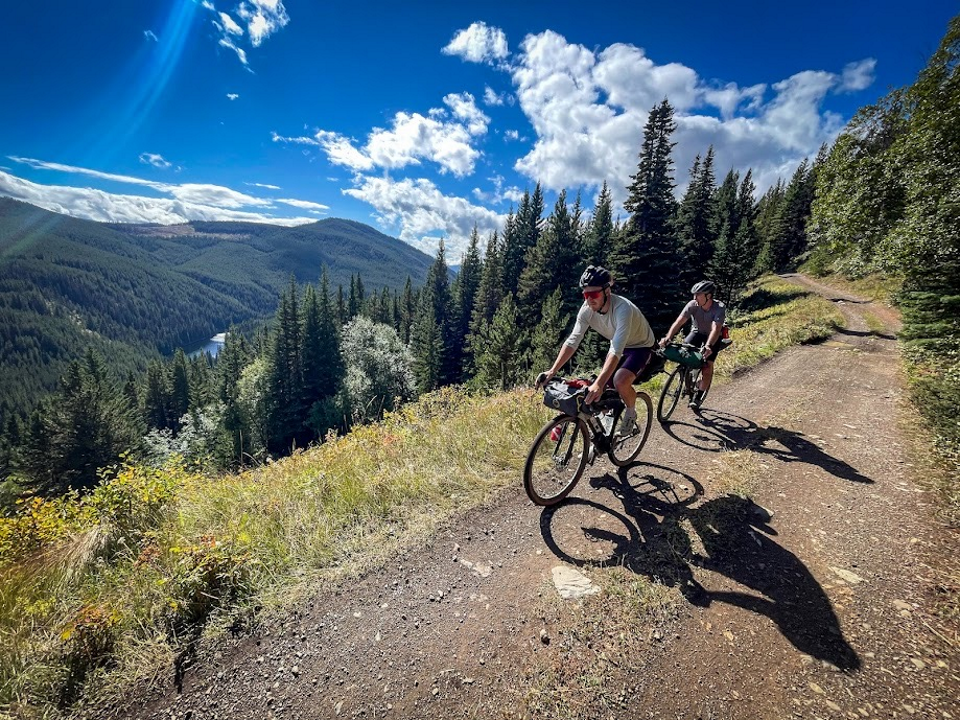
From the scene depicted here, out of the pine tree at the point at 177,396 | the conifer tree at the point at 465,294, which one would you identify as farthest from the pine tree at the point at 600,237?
the pine tree at the point at 177,396

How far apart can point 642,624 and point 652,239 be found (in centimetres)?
2764

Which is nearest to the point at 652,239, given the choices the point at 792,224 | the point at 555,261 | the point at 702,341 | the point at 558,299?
the point at 558,299

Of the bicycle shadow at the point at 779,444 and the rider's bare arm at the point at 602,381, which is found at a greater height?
the rider's bare arm at the point at 602,381

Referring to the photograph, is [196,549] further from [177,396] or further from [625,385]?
[177,396]

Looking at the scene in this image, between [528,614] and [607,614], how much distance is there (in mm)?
689

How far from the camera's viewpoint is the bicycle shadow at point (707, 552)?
129 inches

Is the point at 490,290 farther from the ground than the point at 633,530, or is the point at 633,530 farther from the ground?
the point at 490,290

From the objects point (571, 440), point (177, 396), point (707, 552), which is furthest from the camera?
point (177, 396)

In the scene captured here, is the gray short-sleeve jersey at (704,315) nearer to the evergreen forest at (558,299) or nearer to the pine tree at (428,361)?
the evergreen forest at (558,299)

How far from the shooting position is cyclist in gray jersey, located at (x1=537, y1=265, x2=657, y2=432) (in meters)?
4.65

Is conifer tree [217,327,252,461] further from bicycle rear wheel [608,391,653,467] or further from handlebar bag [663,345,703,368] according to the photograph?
handlebar bag [663,345,703,368]

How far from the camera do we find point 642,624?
10.5 ft

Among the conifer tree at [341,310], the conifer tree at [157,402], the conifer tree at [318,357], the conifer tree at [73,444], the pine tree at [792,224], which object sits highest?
the pine tree at [792,224]

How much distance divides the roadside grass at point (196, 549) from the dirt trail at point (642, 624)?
0.94ft
